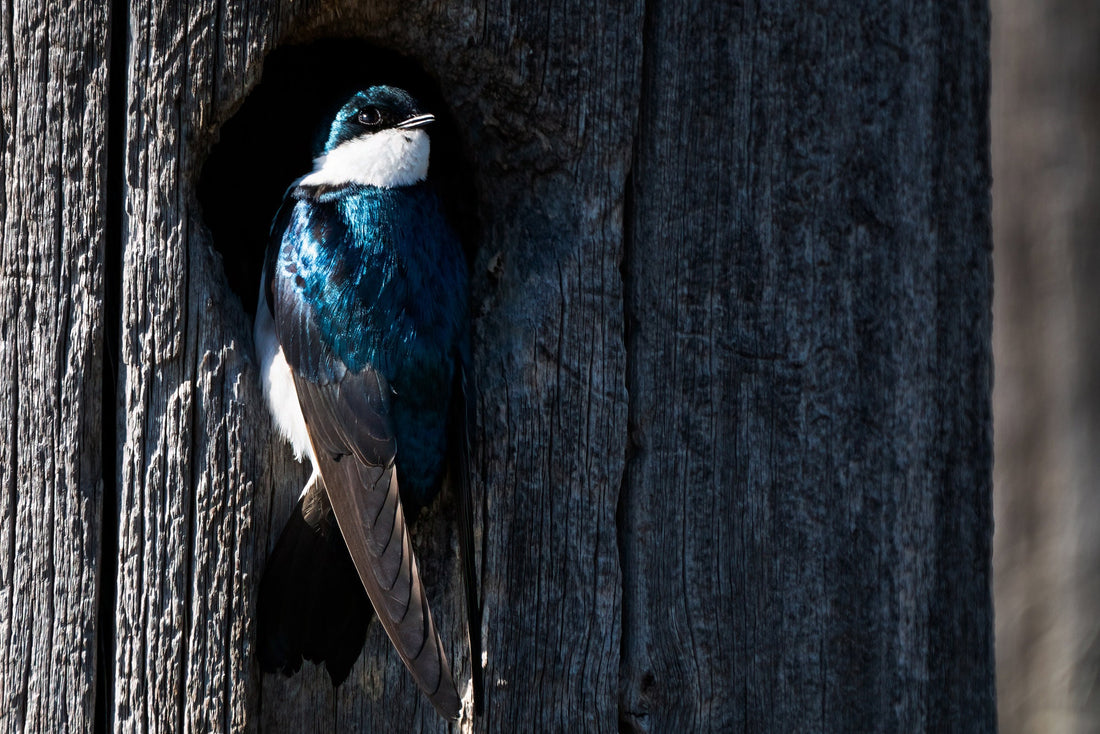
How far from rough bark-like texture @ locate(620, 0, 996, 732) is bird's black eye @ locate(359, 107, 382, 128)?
0.64m

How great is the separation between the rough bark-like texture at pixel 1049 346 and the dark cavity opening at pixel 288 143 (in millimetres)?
1448

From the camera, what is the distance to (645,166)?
207 centimetres

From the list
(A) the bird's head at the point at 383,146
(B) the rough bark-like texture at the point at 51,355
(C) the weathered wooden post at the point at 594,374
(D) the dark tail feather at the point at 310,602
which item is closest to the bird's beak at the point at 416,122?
(A) the bird's head at the point at 383,146

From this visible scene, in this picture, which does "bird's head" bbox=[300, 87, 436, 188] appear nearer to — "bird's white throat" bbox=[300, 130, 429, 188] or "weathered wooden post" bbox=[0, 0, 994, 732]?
"bird's white throat" bbox=[300, 130, 429, 188]

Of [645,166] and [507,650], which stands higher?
[645,166]

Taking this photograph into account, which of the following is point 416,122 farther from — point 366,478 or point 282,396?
point 366,478

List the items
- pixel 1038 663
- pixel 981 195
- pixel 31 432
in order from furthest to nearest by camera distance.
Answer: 1. pixel 1038 663
2. pixel 981 195
3. pixel 31 432

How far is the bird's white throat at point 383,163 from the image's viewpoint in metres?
2.43

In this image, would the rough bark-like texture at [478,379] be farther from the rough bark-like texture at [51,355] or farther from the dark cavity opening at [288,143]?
the dark cavity opening at [288,143]

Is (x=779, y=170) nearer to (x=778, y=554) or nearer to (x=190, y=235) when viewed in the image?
(x=778, y=554)

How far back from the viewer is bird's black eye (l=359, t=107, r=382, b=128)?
248 centimetres

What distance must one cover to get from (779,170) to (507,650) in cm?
91

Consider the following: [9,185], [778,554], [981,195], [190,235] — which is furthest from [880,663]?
[9,185]

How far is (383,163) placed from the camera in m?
2.47
